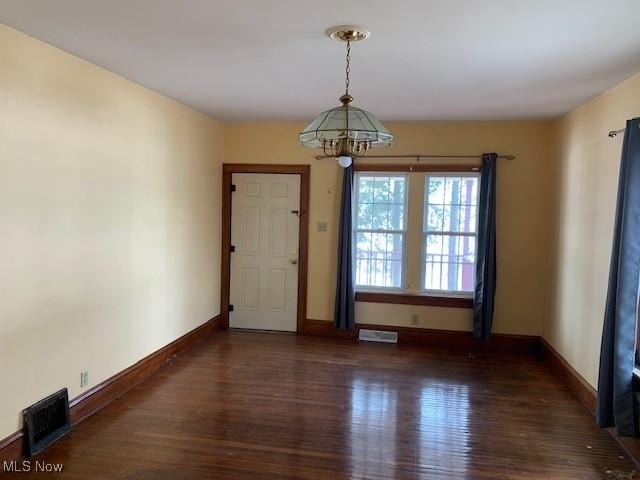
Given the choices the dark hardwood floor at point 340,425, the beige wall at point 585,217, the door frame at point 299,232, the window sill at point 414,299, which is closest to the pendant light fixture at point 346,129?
the dark hardwood floor at point 340,425

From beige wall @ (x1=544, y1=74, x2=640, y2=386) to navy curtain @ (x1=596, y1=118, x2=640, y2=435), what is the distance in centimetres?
44

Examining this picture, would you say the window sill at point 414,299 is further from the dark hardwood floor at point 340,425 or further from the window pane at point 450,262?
the dark hardwood floor at point 340,425

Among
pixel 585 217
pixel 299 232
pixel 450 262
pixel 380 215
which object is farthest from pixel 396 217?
pixel 585 217

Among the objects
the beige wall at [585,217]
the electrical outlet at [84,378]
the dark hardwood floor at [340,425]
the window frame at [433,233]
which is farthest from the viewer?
the window frame at [433,233]

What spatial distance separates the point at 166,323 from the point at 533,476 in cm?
331

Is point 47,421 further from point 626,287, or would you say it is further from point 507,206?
point 507,206

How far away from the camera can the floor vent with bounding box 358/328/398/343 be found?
214 inches

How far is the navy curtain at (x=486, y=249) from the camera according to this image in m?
5.03

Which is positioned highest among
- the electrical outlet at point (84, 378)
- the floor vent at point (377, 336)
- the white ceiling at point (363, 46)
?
the white ceiling at point (363, 46)

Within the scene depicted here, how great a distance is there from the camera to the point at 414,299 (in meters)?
5.38

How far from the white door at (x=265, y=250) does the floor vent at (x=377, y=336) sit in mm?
848

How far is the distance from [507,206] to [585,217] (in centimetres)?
120

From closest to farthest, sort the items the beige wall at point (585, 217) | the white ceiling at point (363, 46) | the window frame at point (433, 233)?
the white ceiling at point (363, 46) < the beige wall at point (585, 217) < the window frame at point (433, 233)

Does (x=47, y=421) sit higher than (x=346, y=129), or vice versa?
(x=346, y=129)
